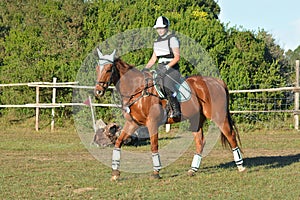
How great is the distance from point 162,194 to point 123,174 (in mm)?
2345

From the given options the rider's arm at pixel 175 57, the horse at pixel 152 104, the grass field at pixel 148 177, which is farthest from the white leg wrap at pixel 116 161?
the rider's arm at pixel 175 57

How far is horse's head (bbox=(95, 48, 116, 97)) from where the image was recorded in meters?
9.09

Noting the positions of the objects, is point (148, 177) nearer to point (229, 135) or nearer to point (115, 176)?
point (115, 176)

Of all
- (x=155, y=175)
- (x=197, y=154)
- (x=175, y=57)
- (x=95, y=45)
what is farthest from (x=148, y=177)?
(x=95, y=45)

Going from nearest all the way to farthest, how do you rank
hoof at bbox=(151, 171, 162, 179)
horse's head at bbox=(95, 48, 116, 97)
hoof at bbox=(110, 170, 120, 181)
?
horse's head at bbox=(95, 48, 116, 97), hoof at bbox=(110, 170, 120, 181), hoof at bbox=(151, 171, 162, 179)

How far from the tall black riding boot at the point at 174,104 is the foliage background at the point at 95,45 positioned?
11330 millimetres

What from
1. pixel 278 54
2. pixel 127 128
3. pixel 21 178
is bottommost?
pixel 21 178

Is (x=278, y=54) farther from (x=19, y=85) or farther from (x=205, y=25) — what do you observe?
(x=19, y=85)

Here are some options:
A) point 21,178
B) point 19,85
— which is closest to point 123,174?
point 21,178

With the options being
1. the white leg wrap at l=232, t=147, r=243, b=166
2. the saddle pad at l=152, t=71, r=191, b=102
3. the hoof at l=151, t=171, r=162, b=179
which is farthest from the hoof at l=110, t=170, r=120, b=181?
the white leg wrap at l=232, t=147, r=243, b=166

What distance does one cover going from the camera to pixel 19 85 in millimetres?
22328

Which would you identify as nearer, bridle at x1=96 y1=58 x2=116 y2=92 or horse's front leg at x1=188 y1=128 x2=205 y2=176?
bridle at x1=96 y1=58 x2=116 y2=92

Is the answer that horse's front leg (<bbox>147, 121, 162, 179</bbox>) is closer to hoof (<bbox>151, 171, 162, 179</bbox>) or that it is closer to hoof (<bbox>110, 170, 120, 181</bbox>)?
hoof (<bbox>151, 171, 162, 179</bbox>)

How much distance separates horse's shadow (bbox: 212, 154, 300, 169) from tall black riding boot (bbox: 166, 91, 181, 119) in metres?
1.92
